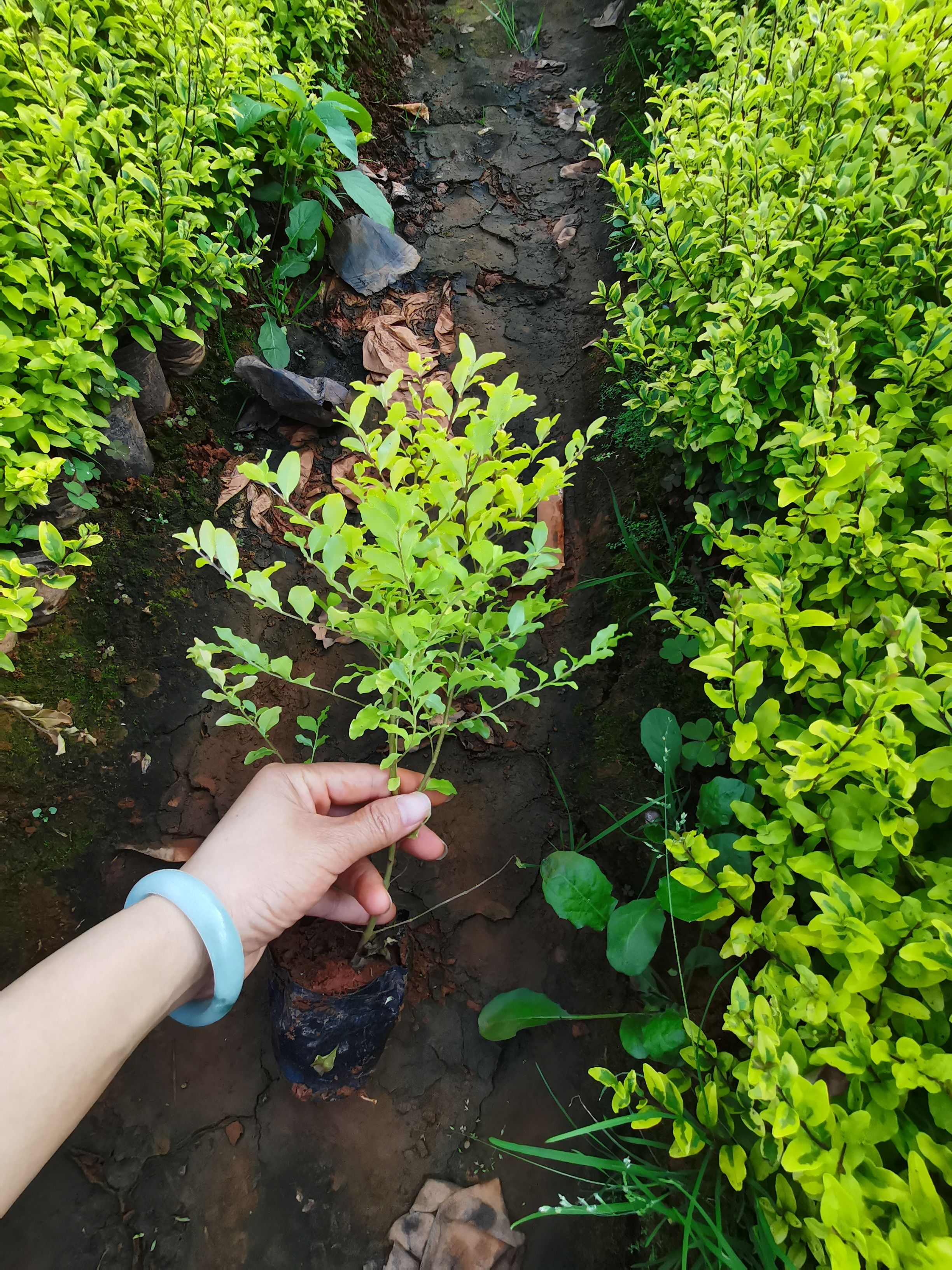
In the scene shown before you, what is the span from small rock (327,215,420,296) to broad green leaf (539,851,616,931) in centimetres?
282

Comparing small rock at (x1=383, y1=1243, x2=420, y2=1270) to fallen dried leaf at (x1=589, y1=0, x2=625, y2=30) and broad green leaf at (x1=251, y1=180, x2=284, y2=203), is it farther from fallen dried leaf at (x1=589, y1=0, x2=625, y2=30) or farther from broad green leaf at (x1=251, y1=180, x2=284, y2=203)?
fallen dried leaf at (x1=589, y1=0, x2=625, y2=30)

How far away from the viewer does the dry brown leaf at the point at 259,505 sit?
7.62ft

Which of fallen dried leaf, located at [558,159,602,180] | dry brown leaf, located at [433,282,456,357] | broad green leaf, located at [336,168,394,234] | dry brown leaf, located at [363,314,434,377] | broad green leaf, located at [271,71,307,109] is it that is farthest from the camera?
fallen dried leaf, located at [558,159,602,180]

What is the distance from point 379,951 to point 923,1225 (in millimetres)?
1195

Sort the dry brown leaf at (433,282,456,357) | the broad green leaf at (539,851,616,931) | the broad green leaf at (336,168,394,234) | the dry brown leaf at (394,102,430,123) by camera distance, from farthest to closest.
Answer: the dry brown leaf at (394,102,430,123), the dry brown leaf at (433,282,456,357), the broad green leaf at (336,168,394,234), the broad green leaf at (539,851,616,931)

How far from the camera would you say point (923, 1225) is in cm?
76

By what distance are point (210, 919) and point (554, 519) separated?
6.01 ft

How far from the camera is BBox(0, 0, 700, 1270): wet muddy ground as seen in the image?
149 cm

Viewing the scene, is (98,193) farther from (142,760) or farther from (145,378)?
(142,760)

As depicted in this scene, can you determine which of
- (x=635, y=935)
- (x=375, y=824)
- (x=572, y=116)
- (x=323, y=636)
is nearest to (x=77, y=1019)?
(x=375, y=824)

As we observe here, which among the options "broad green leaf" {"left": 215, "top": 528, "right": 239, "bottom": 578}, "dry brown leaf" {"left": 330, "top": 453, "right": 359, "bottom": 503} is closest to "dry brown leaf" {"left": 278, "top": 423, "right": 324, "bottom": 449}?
"dry brown leaf" {"left": 330, "top": 453, "right": 359, "bottom": 503}

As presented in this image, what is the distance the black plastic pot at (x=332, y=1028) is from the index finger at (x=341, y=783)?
467mm

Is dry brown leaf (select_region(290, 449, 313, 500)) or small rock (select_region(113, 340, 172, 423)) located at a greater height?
small rock (select_region(113, 340, 172, 423))

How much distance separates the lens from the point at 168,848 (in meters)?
1.85
